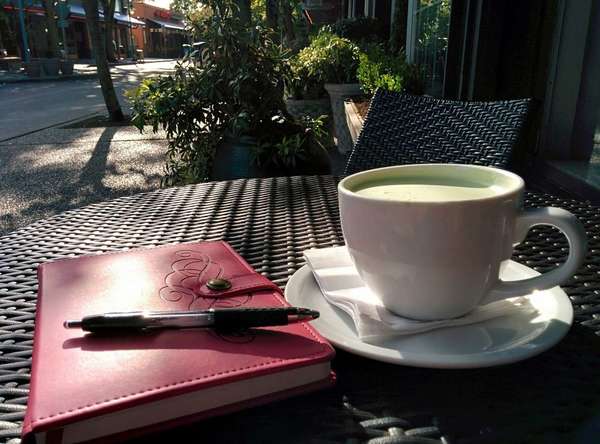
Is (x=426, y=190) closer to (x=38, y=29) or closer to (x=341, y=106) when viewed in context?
(x=341, y=106)

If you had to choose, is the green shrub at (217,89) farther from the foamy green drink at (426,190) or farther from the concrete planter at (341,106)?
the foamy green drink at (426,190)

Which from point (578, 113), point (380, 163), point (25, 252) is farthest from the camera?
point (578, 113)

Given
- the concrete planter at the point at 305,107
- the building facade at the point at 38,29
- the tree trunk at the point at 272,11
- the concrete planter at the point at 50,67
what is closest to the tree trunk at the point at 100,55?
the tree trunk at the point at 272,11

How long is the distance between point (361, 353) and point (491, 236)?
0.58 feet

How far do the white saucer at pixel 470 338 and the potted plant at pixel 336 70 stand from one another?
429 cm

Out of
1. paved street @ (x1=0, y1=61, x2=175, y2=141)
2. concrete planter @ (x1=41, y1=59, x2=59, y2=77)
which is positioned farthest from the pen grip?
concrete planter @ (x1=41, y1=59, x2=59, y2=77)

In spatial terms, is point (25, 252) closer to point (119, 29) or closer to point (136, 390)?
point (136, 390)

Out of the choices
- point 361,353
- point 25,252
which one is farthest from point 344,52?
point 361,353

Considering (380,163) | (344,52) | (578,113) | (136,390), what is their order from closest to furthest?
(136,390) < (380,163) < (578,113) < (344,52)

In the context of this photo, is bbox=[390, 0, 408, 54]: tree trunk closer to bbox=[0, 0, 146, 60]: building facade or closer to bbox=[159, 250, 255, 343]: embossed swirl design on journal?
bbox=[159, 250, 255, 343]: embossed swirl design on journal

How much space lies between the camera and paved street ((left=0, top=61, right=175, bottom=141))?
24.4ft

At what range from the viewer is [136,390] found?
1.29ft

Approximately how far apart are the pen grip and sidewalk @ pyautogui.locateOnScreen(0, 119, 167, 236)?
313 centimetres

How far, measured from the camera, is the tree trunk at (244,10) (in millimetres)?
3158
